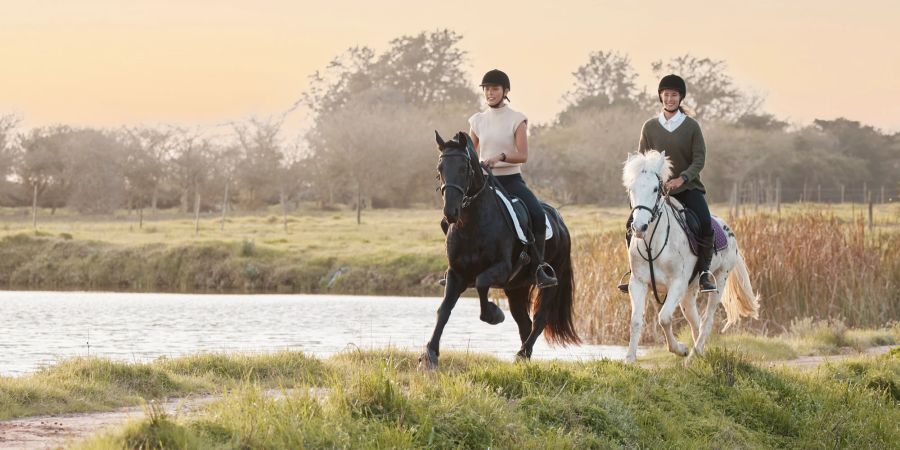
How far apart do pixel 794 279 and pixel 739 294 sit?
481cm

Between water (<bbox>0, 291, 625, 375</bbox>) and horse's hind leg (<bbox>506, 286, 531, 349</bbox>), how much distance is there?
2.83 meters

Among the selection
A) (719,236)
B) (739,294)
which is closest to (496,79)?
(719,236)

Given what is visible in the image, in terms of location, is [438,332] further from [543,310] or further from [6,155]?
[6,155]

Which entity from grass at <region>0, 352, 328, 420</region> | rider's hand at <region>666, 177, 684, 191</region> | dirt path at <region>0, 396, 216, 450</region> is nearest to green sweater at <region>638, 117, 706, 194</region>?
rider's hand at <region>666, 177, 684, 191</region>

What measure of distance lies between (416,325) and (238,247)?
14.1 meters

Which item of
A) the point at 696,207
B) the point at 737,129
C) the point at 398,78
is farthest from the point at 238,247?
the point at 398,78

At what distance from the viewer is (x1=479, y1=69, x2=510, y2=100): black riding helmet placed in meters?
10.2

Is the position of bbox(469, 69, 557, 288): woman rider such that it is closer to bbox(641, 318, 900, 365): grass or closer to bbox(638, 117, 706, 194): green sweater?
bbox(638, 117, 706, 194): green sweater

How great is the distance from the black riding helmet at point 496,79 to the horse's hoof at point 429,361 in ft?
8.03

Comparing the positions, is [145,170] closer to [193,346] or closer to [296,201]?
[296,201]

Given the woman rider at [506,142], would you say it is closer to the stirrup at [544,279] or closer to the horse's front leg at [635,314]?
the stirrup at [544,279]

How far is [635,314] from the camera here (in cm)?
1025

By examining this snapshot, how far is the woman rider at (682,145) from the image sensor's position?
36.0ft

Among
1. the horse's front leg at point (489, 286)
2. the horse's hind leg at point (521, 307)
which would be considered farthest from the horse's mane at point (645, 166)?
the horse's hind leg at point (521, 307)
